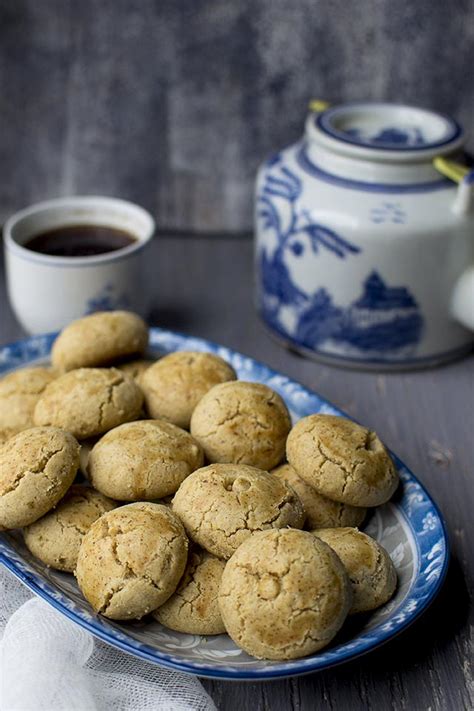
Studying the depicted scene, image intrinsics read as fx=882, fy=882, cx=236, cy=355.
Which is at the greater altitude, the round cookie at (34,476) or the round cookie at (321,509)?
the round cookie at (34,476)

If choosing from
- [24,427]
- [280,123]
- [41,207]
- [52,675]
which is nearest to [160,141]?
[280,123]

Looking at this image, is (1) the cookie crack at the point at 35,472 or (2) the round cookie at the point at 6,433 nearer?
(1) the cookie crack at the point at 35,472

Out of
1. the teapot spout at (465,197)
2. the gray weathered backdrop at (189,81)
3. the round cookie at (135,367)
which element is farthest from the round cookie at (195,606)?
the gray weathered backdrop at (189,81)

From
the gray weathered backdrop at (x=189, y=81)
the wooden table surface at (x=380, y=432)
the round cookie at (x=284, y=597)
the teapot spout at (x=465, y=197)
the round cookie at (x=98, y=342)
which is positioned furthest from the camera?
the gray weathered backdrop at (x=189, y=81)

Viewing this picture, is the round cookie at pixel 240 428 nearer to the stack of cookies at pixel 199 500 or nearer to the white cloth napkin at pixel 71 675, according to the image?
the stack of cookies at pixel 199 500

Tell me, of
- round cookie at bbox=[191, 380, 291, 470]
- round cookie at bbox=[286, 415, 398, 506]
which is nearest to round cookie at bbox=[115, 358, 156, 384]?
round cookie at bbox=[191, 380, 291, 470]

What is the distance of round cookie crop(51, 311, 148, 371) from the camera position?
112 centimetres

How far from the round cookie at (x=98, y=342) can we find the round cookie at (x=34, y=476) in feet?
0.69

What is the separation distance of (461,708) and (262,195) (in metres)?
0.83

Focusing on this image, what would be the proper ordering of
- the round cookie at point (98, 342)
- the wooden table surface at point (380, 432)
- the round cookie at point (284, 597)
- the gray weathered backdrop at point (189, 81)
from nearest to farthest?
the round cookie at point (284, 597)
the wooden table surface at point (380, 432)
the round cookie at point (98, 342)
the gray weathered backdrop at point (189, 81)

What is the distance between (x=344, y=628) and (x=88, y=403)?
38cm

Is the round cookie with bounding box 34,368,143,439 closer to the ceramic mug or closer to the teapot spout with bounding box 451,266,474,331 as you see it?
the ceramic mug

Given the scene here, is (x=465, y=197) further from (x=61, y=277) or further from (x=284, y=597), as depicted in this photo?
(x=284, y=597)

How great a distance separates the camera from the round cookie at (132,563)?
0.81m
